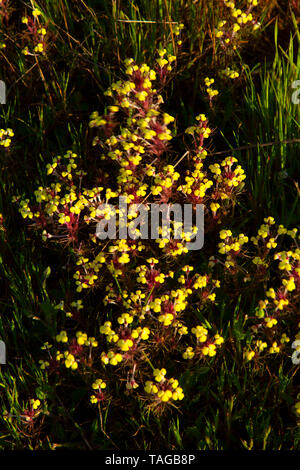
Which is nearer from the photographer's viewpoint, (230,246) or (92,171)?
(230,246)

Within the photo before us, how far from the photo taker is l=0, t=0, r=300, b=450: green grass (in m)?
2.84

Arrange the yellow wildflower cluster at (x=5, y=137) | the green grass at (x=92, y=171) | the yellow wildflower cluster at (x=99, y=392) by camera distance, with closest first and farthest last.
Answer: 1. the yellow wildflower cluster at (x=99, y=392)
2. the green grass at (x=92, y=171)
3. the yellow wildflower cluster at (x=5, y=137)

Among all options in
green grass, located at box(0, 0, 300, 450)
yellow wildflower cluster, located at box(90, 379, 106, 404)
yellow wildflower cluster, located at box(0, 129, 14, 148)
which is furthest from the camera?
yellow wildflower cluster, located at box(0, 129, 14, 148)

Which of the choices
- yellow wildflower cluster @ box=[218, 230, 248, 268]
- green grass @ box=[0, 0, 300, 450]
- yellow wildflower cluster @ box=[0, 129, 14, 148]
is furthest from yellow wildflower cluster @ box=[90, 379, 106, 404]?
yellow wildflower cluster @ box=[0, 129, 14, 148]

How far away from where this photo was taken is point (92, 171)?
11.7 feet

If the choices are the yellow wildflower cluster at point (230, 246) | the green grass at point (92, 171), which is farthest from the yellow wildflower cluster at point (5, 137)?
the yellow wildflower cluster at point (230, 246)

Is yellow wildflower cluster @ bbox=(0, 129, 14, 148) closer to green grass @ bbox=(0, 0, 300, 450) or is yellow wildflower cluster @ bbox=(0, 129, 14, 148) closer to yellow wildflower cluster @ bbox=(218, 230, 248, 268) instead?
green grass @ bbox=(0, 0, 300, 450)

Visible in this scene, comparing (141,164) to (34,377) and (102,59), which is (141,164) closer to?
(102,59)

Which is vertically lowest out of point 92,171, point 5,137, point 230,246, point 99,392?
point 99,392

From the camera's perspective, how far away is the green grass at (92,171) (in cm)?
284

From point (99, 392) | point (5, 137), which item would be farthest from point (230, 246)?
point (5, 137)

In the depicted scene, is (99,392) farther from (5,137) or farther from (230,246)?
(5,137)

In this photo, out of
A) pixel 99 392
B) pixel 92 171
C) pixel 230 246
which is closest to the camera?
pixel 99 392

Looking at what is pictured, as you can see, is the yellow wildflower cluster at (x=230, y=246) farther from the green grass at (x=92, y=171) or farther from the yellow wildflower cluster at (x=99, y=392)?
the yellow wildflower cluster at (x=99, y=392)
